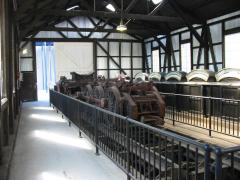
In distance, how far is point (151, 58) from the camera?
18406 mm

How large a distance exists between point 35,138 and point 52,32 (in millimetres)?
11796

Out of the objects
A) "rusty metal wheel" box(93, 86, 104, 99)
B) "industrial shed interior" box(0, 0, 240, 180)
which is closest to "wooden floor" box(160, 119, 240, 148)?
"industrial shed interior" box(0, 0, 240, 180)

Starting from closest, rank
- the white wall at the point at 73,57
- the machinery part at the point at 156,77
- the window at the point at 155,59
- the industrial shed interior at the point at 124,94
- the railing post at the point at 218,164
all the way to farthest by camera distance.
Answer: the railing post at the point at 218,164 < the industrial shed interior at the point at 124,94 < the machinery part at the point at 156,77 < the window at the point at 155,59 < the white wall at the point at 73,57

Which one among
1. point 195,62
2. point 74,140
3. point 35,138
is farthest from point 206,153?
point 195,62

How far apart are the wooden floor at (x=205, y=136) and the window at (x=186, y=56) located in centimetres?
675

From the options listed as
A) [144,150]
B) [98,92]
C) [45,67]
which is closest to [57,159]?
[144,150]

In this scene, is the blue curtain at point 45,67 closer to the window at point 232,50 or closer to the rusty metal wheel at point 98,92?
the window at point 232,50

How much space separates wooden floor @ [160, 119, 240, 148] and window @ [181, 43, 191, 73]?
6751 millimetres

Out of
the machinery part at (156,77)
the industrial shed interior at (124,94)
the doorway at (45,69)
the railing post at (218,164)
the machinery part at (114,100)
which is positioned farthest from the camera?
the doorway at (45,69)

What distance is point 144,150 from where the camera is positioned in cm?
348

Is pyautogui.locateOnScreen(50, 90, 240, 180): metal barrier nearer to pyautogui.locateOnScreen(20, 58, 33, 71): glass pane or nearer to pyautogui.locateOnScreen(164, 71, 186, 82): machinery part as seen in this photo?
pyautogui.locateOnScreen(164, 71, 186, 82): machinery part

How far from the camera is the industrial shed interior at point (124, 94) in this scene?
4113 mm

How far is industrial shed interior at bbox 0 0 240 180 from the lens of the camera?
13.5 ft

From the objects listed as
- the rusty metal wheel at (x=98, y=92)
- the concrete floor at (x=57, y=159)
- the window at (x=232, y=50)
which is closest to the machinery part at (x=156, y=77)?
the window at (x=232, y=50)
